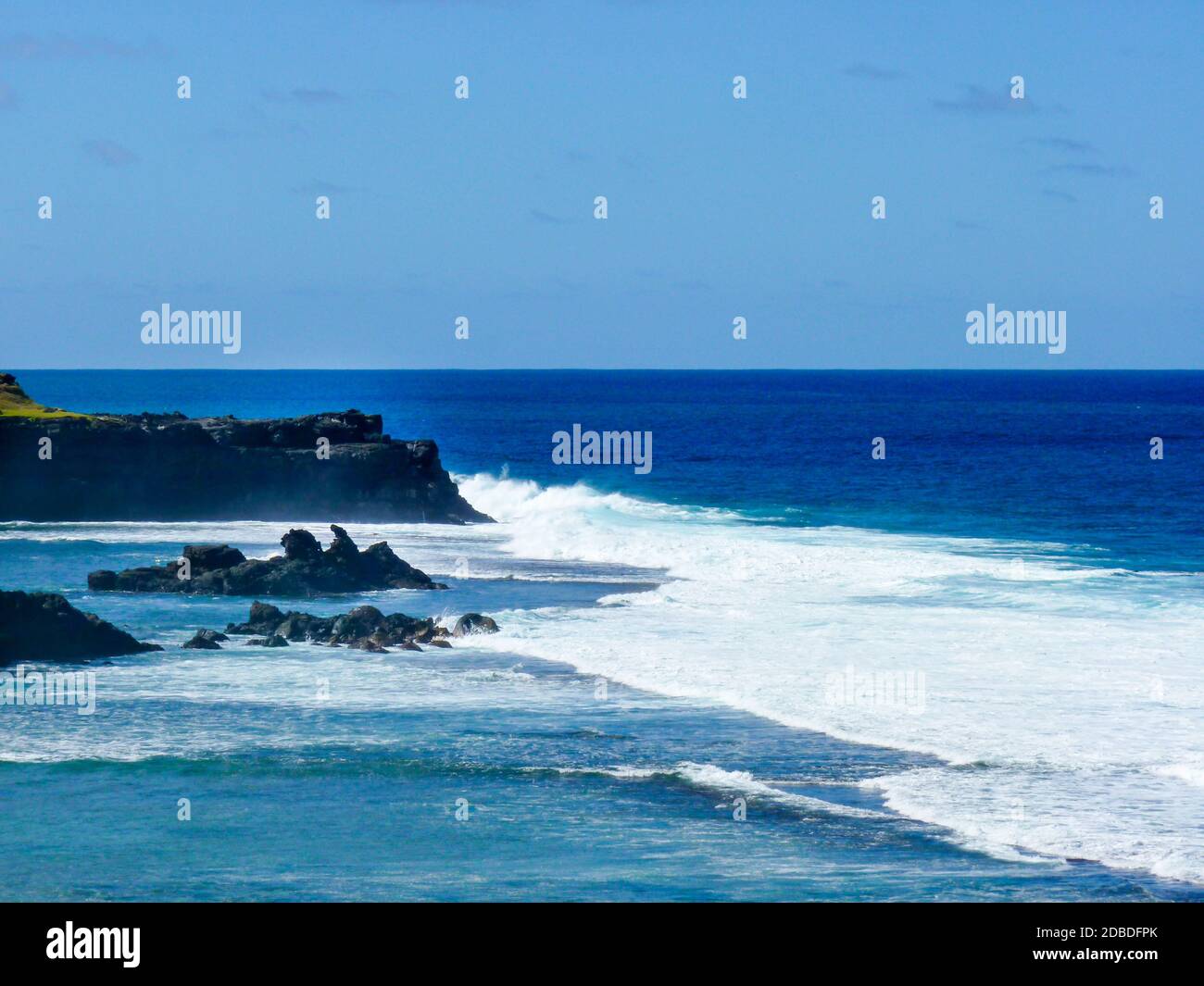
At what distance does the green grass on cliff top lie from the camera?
191ft

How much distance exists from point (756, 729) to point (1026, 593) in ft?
57.5

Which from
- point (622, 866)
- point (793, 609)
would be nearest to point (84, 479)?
point (793, 609)

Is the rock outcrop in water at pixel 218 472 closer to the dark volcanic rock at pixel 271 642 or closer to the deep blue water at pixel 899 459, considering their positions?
the deep blue water at pixel 899 459

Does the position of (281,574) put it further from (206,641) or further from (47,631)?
(47,631)

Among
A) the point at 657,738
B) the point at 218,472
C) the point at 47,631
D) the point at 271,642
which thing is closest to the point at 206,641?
the point at 271,642

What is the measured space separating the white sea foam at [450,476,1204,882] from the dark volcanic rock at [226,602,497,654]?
166 centimetres

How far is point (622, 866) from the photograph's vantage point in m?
16.7

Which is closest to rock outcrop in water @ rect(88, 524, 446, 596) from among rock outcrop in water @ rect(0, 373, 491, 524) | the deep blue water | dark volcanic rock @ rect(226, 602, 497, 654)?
dark volcanic rock @ rect(226, 602, 497, 654)

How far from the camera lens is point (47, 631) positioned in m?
29.6

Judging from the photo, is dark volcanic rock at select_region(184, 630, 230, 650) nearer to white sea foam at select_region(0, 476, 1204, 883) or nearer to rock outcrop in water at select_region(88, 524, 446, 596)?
white sea foam at select_region(0, 476, 1204, 883)

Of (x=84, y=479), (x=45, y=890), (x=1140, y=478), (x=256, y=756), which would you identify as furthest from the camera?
(x=1140, y=478)

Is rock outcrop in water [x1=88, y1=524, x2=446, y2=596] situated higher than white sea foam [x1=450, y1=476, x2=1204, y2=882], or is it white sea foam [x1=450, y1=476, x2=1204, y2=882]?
rock outcrop in water [x1=88, y1=524, x2=446, y2=596]

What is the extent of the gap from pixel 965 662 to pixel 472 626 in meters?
10.5
